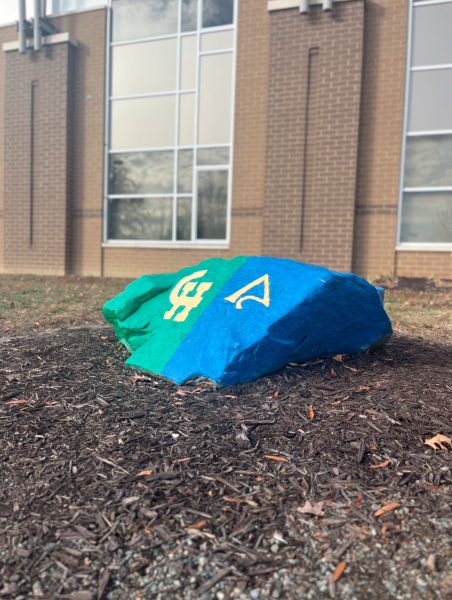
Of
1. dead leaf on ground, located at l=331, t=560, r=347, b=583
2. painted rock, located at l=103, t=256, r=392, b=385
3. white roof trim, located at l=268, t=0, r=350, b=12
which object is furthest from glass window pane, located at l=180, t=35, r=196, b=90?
dead leaf on ground, located at l=331, t=560, r=347, b=583

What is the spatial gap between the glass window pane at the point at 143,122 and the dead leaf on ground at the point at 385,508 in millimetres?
10600

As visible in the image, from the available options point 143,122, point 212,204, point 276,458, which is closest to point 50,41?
point 143,122

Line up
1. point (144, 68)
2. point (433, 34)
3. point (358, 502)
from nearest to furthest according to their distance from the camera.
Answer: point (358, 502) < point (433, 34) < point (144, 68)

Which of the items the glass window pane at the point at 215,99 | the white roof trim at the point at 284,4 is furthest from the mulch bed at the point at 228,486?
the white roof trim at the point at 284,4

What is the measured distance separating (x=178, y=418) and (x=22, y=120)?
11.9 metres

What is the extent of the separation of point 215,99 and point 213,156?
123 cm

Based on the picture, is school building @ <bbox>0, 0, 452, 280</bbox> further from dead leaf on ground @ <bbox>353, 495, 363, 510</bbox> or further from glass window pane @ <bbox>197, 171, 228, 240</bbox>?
dead leaf on ground @ <bbox>353, 495, 363, 510</bbox>

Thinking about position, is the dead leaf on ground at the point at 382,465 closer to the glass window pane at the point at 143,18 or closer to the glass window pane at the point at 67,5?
the glass window pane at the point at 143,18

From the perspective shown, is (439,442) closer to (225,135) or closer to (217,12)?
(225,135)

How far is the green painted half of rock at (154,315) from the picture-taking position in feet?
12.1

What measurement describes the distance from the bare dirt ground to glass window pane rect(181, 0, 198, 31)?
9.94 m

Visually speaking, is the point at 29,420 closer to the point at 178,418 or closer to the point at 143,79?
the point at 178,418

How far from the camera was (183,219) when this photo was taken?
1158cm

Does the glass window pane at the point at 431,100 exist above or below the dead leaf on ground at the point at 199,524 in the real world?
above
